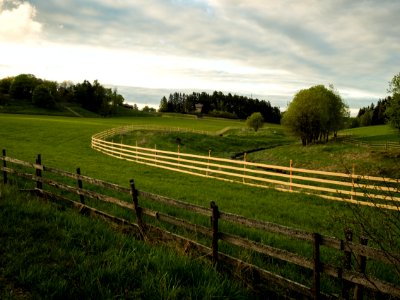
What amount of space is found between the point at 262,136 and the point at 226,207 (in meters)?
57.1

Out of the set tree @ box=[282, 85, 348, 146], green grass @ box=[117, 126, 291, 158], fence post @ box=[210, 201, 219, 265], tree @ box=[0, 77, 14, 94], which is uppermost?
tree @ box=[0, 77, 14, 94]

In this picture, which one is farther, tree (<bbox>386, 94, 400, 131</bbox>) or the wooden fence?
tree (<bbox>386, 94, 400, 131</bbox>)

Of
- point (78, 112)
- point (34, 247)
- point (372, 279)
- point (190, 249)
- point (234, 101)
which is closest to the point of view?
point (372, 279)

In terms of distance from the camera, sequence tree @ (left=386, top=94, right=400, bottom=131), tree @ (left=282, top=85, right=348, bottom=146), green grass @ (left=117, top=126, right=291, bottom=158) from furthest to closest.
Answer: tree @ (left=282, top=85, right=348, bottom=146), green grass @ (left=117, top=126, right=291, bottom=158), tree @ (left=386, top=94, right=400, bottom=131)

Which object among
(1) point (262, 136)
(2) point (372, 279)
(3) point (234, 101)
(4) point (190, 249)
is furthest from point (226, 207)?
(3) point (234, 101)

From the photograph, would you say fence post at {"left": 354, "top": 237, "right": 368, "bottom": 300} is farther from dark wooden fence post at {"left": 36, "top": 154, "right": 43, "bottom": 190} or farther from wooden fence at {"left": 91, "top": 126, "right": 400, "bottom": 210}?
dark wooden fence post at {"left": 36, "top": 154, "right": 43, "bottom": 190}

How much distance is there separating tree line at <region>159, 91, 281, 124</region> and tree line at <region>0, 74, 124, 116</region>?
45721 mm

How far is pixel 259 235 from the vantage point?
26.3 ft

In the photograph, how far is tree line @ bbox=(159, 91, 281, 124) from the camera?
506 feet

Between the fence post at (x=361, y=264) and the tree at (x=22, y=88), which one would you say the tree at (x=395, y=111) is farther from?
the tree at (x=22, y=88)

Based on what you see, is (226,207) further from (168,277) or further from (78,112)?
(78,112)

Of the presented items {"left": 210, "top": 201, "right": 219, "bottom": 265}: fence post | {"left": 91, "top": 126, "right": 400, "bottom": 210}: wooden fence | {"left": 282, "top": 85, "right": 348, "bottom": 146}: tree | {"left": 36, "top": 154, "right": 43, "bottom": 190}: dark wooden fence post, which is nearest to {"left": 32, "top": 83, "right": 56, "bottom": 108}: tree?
{"left": 91, "top": 126, "right": 400, "bottom": 210}: wooden fence

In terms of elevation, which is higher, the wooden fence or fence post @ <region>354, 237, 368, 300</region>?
fence post @ <region>354, 237, 368, 300</region>

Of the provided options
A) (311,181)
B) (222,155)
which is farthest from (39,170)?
(222,155)
